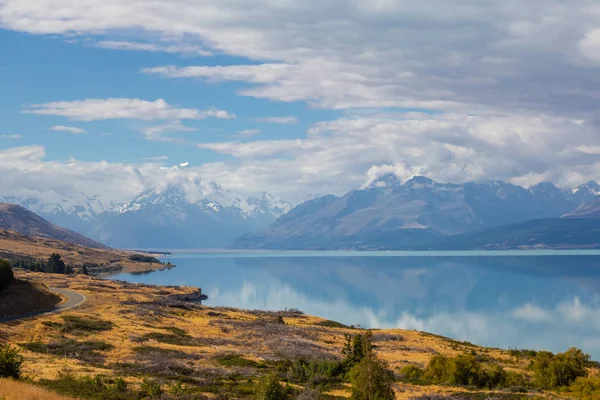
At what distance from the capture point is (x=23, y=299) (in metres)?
72.7

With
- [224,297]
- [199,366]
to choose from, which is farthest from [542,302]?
[199,366]

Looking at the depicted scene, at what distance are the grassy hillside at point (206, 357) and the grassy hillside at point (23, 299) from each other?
5.02 meters

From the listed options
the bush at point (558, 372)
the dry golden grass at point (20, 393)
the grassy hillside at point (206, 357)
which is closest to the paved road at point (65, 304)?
the grassy hillside at point (206, 357)

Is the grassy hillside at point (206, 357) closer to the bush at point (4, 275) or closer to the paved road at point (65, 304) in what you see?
the paved road at point (65, 304)

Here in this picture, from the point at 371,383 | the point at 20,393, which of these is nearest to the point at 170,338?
the point at 371,383

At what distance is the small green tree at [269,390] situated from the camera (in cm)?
3038

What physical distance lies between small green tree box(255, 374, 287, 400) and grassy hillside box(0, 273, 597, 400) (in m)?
3.56

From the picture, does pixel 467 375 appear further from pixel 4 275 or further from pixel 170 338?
pixel 4 275

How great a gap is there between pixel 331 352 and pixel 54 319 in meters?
27.8

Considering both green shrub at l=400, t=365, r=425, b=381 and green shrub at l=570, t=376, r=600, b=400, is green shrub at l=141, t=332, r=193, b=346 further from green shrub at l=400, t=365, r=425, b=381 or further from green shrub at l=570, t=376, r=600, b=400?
green shrub at l=570, t=376, r=600, b=400

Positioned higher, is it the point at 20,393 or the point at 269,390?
the point at 20,393

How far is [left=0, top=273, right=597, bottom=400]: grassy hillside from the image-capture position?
122ft

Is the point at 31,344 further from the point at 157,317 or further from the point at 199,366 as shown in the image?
the point at 157,317

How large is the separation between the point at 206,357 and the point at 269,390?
2177 cm
